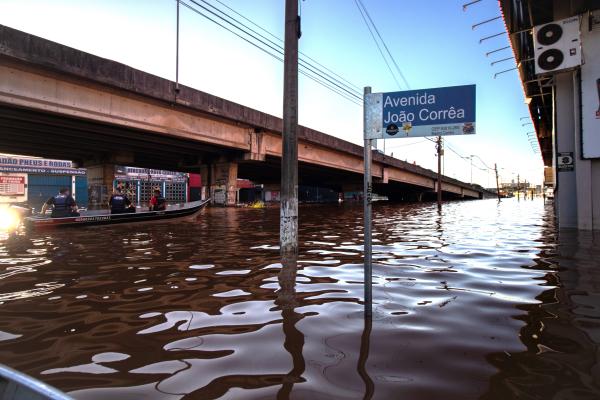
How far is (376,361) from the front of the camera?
2848mm

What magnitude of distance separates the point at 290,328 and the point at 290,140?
15.4 feet

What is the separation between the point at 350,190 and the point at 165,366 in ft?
173

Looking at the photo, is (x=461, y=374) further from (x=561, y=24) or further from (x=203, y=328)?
(x=561, y=24)

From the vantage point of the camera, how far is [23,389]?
4.62 ft

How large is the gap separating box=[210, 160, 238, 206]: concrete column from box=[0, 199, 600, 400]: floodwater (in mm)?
20976

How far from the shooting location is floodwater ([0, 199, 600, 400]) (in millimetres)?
2516

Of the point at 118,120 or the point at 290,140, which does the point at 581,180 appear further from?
the point at 118,120

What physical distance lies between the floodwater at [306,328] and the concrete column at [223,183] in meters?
21.0

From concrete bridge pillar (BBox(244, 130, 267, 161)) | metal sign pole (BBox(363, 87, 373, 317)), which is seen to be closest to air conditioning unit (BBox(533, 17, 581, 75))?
metal sign pole (BBox(363, 87, 373, 317))

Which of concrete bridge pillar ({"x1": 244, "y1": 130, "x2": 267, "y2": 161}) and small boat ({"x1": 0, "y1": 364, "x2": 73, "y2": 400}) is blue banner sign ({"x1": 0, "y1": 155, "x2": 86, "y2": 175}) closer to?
concrete bridge pillar ({"x1": 244, "y1": 130, "x2": 267, "y2": 161})

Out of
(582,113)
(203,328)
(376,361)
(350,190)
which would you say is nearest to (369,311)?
(376,361)

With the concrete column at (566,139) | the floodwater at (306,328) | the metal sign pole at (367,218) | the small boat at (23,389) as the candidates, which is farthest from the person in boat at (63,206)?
the concrete column at (566,139)

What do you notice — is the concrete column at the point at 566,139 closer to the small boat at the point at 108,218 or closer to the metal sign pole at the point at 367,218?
the metal sign pole at the point at 367,218

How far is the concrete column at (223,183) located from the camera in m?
27.9
